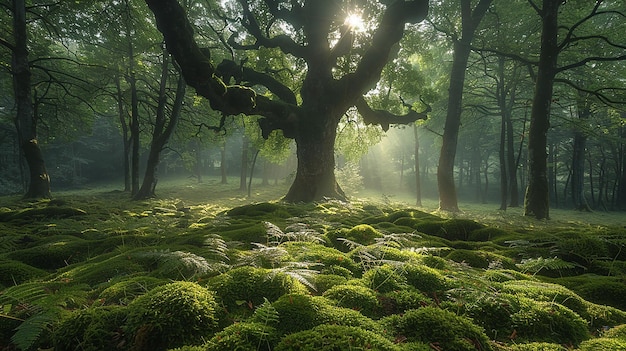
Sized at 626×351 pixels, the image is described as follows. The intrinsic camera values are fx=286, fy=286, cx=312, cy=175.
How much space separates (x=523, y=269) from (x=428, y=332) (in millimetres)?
2373

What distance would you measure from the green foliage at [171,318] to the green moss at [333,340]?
0.58 metres

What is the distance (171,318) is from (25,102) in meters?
14.5

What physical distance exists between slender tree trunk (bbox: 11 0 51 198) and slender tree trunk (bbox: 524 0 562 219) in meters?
18.5

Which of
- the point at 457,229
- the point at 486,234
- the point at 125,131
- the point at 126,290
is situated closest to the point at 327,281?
the point at 126,290

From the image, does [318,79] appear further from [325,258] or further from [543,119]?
[325,258]

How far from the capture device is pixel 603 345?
1.88 meters

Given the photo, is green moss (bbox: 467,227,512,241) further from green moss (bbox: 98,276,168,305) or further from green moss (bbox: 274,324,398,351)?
green moss (bbox: 98,276,168,305)

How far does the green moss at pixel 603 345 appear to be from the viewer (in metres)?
1.83

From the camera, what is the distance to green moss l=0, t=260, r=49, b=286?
9.57ft

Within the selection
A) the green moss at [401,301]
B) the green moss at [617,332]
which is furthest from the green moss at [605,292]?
the green moss at [401,301]

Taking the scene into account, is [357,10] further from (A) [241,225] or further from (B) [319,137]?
(A) [241,225]

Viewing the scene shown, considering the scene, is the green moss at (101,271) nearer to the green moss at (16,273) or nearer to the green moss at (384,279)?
the green moss at (16,273)

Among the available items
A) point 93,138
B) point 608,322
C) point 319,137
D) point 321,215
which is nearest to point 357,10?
point 319,137

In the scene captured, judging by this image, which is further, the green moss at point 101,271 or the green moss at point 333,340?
the green moss at point 101,271
